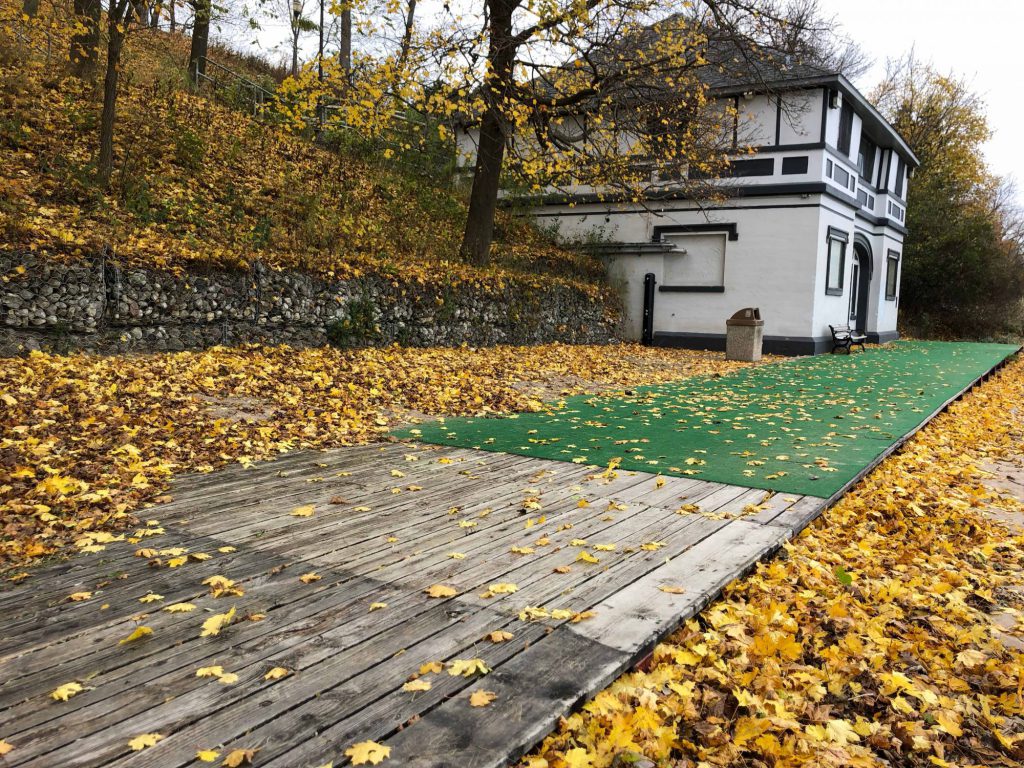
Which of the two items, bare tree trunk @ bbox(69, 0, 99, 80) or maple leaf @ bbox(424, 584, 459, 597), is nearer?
maple leaf @ bbox(424, 584, 459, 597)

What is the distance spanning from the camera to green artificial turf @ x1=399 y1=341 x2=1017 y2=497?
605 cm

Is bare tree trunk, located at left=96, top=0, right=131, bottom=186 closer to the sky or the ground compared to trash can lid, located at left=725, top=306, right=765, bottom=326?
closer to the sky

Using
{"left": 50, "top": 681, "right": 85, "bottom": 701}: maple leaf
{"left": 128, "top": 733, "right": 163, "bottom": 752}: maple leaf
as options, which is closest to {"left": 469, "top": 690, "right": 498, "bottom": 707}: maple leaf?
{"left": 128, "top": 733, "right": 163, "bottom": 752}: maple leaf

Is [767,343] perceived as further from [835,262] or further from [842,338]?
[835,262]

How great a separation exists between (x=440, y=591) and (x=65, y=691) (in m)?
1.49

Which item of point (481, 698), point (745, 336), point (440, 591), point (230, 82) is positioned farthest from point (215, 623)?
point (230, 82)

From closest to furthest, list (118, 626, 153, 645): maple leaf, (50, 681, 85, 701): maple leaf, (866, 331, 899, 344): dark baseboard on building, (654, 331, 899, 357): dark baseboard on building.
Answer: (50, 681, 85, 701): maple leaf, (118, 626, 153, 645): maple leaf, (654, 331, 899, 357): dark baseboard on building, (866, 331, 899, 344): dark baseboard on building

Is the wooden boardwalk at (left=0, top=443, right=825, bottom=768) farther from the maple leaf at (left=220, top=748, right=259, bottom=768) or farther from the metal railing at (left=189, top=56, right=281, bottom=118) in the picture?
the metal railing at (left=189, top=56, right=281, bottom=118)

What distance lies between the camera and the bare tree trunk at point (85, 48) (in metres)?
14.2

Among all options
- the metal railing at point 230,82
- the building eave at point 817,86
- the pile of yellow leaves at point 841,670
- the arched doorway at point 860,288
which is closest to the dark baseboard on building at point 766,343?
the arched doorway at point 860,288

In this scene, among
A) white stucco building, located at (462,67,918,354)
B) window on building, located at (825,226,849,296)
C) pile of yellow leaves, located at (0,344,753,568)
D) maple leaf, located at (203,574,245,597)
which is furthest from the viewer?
window on building, located at (825,226,849,296)

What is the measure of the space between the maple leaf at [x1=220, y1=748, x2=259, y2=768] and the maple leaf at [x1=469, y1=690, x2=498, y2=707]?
70 cm

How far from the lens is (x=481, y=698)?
2.41 m

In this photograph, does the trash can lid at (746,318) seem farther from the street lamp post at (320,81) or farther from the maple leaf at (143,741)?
the maple leaf at (143,741)
